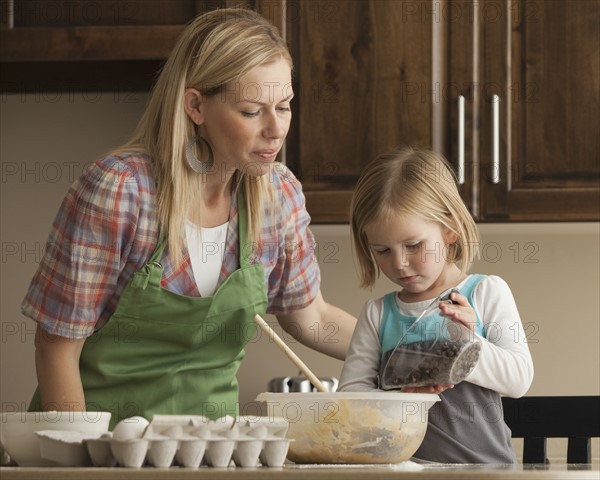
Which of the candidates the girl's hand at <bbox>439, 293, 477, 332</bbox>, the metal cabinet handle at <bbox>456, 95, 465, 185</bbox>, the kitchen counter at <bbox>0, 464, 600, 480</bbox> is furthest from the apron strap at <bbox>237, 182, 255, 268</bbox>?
the kitchen counter at <bbox>0, 464, 600, 480</bbox>

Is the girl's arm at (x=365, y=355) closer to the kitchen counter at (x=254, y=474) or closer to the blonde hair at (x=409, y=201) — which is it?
the blonde hair at (x=409, y=201)

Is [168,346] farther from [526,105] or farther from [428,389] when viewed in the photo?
[526,105]

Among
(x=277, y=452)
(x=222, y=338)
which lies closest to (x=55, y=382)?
(x=222, y=338)

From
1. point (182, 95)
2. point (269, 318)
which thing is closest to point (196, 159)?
point (182, 95)

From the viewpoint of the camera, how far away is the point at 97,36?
2295 mm

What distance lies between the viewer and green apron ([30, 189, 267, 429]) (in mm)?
1671

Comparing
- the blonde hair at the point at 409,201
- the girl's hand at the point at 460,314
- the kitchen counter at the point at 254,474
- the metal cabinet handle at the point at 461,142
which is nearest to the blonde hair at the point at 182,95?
the blonde hair at the point at 409,201

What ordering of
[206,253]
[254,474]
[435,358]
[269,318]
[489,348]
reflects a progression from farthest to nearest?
[269,318]
[206,253]
[489,348]
[435,358]
[254,474]

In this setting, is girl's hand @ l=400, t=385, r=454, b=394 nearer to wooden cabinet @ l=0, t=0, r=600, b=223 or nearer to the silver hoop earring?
the silver hoop earring

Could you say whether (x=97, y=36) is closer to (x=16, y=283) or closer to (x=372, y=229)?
(x=16, y=283)

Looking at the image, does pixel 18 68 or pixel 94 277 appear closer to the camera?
→ pixel 94 277

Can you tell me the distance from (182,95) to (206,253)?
25 centimetres

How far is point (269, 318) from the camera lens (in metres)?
2.62

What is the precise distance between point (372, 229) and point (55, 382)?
0.52m
